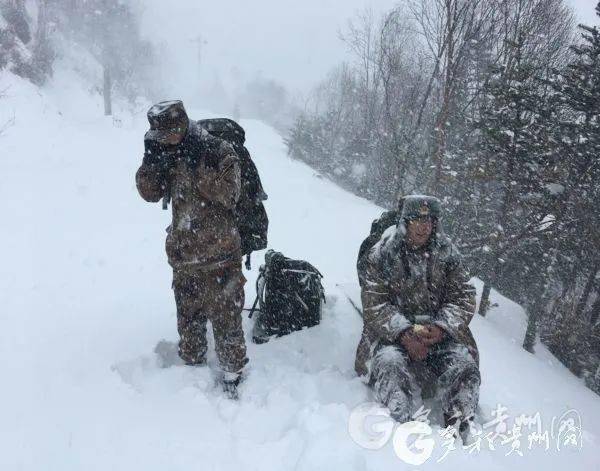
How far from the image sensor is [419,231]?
11.5 ft

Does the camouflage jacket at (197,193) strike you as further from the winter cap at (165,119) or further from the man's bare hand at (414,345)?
the man's bare hand at (414,345)

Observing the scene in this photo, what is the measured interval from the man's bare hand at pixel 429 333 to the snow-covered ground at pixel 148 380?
63cm

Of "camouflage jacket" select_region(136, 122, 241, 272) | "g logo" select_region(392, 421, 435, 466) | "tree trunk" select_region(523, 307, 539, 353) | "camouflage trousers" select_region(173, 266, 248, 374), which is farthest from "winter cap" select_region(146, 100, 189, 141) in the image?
"tree trunk" select_region(523, 307, 539, 353)

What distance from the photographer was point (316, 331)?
14.5 feet

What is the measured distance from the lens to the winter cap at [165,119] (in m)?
3.01

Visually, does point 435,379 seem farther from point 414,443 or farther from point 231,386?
point 231,386

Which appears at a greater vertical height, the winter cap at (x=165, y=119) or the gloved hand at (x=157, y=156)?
the winter cap at (x=165, y=119)

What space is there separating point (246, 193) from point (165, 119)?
0.92 m

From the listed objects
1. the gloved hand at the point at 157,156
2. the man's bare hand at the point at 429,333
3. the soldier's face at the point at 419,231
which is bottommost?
the man's bare hand at the point at 429,333

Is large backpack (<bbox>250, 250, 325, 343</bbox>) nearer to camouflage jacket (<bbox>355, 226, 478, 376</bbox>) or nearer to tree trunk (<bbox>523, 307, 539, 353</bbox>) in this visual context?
camouflage jacket (<bbox>355, 226, 478, 376</bbox>)

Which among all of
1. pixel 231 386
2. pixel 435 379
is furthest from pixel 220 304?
pixel 435 379

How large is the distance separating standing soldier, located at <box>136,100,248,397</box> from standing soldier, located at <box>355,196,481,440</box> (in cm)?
113

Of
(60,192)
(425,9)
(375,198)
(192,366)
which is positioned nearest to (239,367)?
(192,366)

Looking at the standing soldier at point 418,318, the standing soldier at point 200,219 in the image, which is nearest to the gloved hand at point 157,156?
the standing soldier at point 200,219
